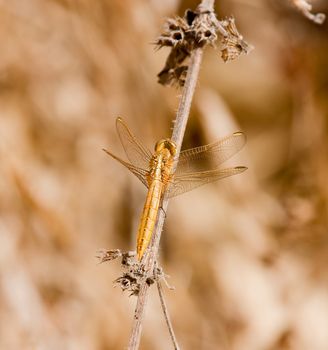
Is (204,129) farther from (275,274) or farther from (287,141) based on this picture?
(275,274)

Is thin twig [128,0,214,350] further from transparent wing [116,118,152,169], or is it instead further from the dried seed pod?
transparent wing [116,118,152,169]

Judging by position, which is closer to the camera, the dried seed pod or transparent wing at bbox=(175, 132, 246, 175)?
the dried seed pod

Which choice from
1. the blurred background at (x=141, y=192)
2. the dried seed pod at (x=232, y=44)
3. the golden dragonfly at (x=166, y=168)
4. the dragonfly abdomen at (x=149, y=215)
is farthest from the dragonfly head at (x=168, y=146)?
the blurred background at (x=141, y=192)

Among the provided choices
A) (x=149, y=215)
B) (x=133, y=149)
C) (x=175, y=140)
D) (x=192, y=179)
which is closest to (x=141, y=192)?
(x=133, y=149)

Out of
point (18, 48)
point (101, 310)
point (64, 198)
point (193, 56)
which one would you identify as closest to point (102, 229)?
point (64, 198)

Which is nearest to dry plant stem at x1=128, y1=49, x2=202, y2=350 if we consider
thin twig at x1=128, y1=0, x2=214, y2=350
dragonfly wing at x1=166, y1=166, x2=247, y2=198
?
thin twig at x1=128, y1=0, x2=214, y2=350

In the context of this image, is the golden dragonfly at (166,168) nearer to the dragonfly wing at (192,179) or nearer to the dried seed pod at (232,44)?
the dragonfly wing at (192,179)

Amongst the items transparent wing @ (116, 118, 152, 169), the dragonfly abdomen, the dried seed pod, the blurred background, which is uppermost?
the blurred background
